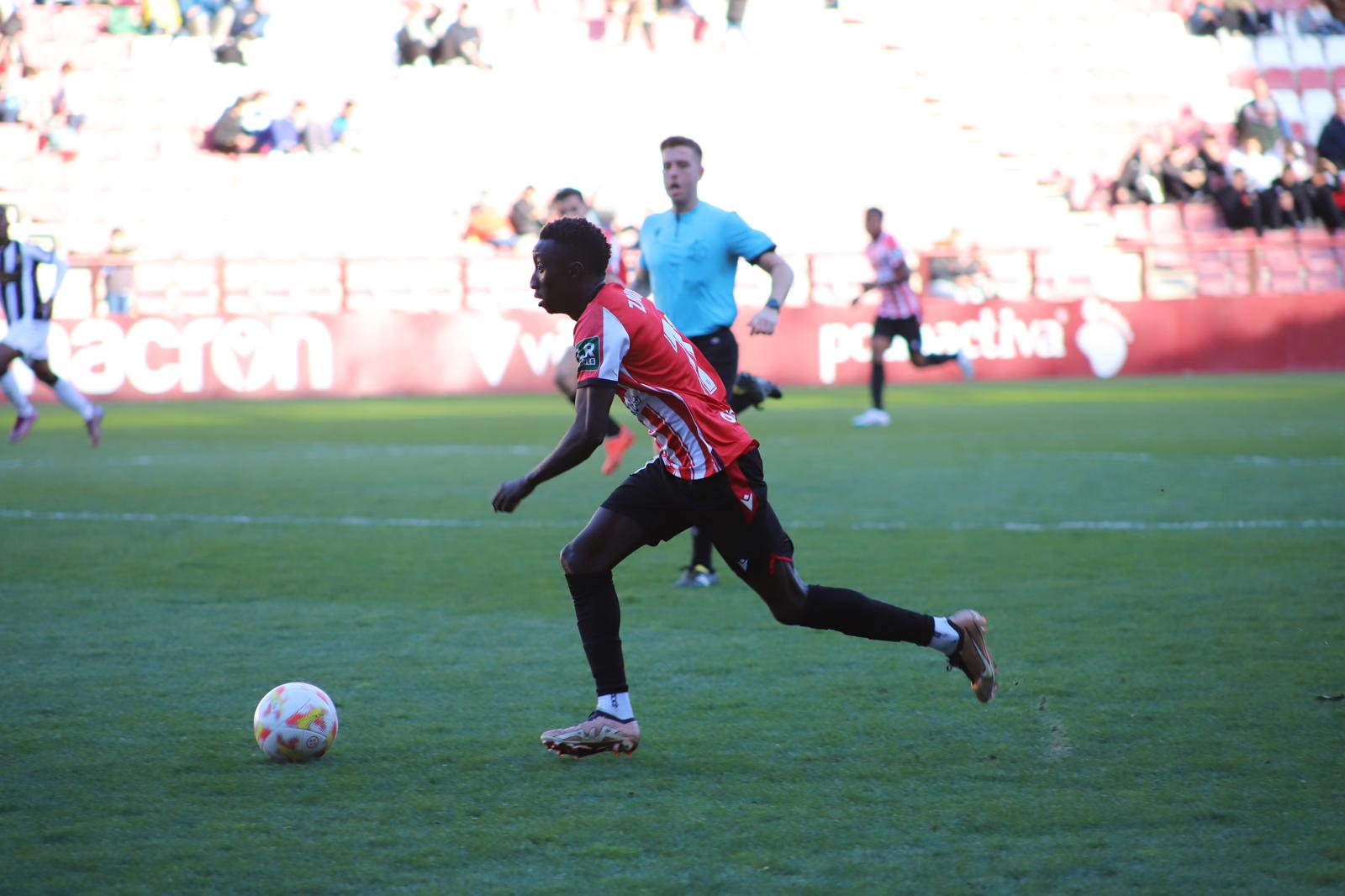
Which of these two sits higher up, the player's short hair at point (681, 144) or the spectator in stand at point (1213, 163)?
the spectator in stand at point (1213, 163)

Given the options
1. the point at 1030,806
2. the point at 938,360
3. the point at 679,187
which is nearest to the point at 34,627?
the point at 679,187

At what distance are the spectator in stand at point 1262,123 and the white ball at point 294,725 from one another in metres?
26.1

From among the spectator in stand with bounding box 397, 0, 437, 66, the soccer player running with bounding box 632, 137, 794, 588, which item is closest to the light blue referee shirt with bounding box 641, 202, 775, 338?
the soccer player running with bounding box 632, 137, 794, 588

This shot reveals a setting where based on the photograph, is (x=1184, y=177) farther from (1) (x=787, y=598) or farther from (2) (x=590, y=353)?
(2) (x=590, y=353)

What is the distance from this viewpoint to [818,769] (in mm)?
4387

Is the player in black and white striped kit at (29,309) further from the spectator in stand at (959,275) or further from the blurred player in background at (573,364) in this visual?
the spectator in stand at (959,275)

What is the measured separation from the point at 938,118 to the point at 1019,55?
2.93m

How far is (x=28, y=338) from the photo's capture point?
47.2 ft

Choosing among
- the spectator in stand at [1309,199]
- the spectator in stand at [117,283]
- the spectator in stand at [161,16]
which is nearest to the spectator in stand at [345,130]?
the spectator in stand at [161,16]

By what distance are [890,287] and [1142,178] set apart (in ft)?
38.9

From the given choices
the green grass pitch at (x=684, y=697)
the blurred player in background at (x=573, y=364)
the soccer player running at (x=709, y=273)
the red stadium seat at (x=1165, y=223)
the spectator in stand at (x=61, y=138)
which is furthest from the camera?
the red stadium seat at (x=1165, y=223)

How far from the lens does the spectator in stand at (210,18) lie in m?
27.5

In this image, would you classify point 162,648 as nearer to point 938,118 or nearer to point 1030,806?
point 1030,806

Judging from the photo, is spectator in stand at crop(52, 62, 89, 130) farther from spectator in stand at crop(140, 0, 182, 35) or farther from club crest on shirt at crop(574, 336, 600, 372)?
club crest on shirt at crop(574, 336, 600, 372)
